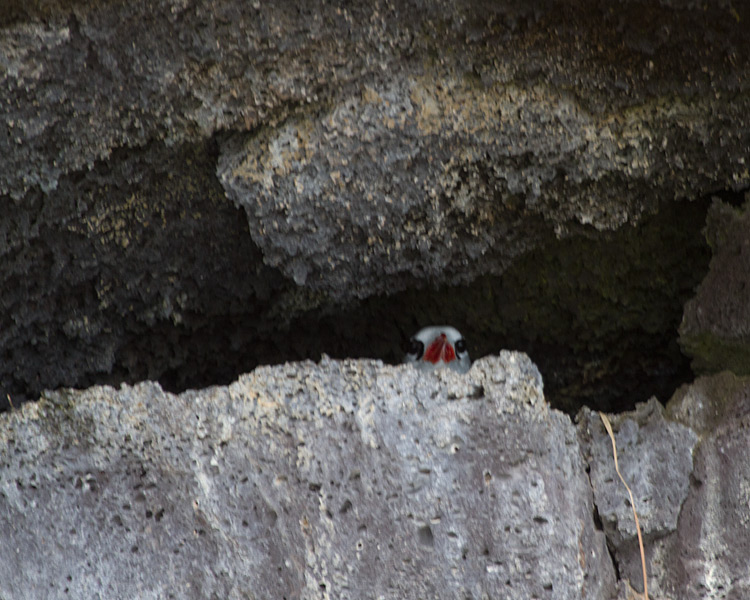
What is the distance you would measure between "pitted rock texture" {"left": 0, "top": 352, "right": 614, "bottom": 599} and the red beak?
49 centimetres

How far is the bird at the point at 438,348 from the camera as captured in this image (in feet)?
5.13

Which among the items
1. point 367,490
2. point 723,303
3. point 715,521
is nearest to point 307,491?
point 367,490

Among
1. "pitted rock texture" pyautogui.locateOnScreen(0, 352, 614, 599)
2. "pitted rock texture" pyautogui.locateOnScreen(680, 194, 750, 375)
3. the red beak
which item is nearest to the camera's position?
"pitted rock texture" pyautogui.locateOnScreen(0, 352, 614, 599)

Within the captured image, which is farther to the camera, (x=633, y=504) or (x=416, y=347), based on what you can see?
(x=416, y=347)

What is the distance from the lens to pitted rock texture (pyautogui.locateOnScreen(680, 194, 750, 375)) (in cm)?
122

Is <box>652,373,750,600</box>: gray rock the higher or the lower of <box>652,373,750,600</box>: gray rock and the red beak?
the lower

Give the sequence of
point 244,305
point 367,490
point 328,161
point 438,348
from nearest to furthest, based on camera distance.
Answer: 1. point 367,490
2. point 328,161
3. point 244,305
4. point 438,348

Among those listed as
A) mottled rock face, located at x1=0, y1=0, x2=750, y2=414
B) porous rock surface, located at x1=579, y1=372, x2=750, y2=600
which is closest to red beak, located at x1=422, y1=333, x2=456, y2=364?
mottled rock face, located at x1=0, y1=0, x2=750, y2=414

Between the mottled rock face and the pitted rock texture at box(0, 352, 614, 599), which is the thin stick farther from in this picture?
the mottled rock face

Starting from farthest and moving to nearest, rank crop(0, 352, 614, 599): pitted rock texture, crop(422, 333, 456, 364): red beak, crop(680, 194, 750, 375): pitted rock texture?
crop(422, 333, 456, 364): red beak → crop(680, 194, 750, 375): pitted rock texture → crop(0, 352, 614, 599): pitted rock texture

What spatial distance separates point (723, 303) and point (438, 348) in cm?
55

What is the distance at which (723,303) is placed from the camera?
48.7 inches

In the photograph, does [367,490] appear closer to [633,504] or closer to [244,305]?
[633,504]

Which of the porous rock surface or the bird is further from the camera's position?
the bird
